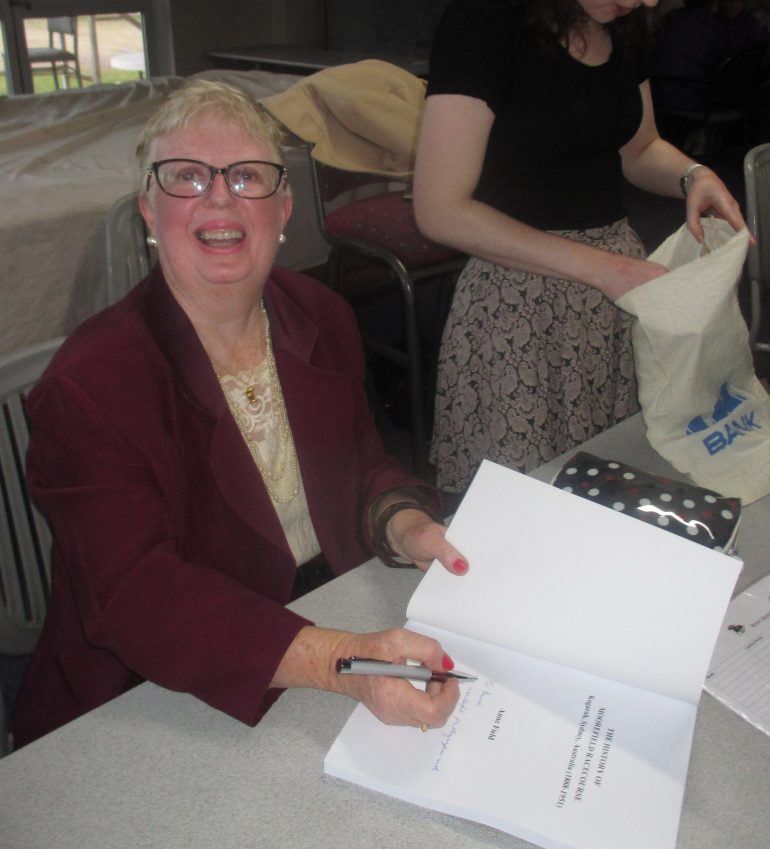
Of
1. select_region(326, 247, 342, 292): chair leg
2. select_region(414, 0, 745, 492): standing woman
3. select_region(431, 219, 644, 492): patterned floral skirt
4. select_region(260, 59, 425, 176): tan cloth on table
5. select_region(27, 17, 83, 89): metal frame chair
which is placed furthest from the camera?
select_region(27, 17, 83, 89): metal frame chair

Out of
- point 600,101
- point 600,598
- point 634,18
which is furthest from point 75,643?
point 634,18

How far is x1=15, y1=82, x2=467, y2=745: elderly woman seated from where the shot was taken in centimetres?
78

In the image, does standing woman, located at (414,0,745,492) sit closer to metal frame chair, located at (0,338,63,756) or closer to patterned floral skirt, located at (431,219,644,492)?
patterned floral skirt, located at (431,219,644,492)

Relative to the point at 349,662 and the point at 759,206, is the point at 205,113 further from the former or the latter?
the point at 759,206

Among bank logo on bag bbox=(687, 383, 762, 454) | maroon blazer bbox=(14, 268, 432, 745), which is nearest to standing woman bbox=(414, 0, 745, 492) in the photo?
bank logo on bag bbox=(687, 383, 762, 454)

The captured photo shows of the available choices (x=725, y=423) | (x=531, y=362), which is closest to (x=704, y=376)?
(x=725, y=423)

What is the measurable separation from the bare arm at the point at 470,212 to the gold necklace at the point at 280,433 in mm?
339

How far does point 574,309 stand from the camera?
1.39m

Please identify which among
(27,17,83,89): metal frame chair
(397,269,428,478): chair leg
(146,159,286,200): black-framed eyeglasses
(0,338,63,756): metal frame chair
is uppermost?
(146,159,286,200): black-framed eyeglasses

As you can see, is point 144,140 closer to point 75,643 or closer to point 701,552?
point 75,643

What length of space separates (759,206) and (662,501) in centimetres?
139

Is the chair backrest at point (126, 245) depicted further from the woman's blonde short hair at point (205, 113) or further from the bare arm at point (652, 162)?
the bare arm at point (652, 162)

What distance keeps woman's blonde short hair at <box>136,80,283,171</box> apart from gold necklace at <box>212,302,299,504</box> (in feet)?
0.75

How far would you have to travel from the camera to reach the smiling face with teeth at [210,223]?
38.9 inches
